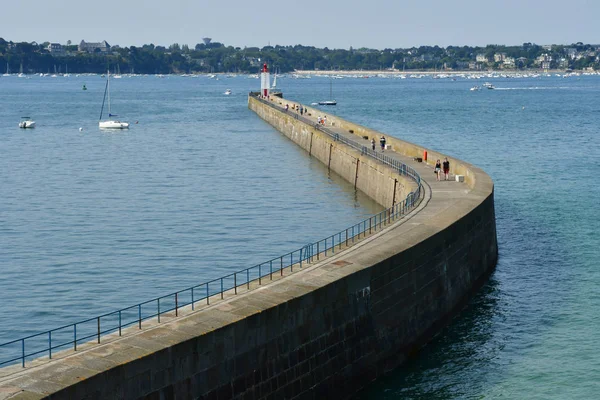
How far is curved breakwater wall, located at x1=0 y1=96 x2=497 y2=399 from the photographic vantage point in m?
21.9

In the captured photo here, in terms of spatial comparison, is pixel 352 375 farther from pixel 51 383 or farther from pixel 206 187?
pixel 206 187

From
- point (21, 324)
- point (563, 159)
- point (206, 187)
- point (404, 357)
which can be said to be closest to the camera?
point (404, 357)

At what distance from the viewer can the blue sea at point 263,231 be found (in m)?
33.8

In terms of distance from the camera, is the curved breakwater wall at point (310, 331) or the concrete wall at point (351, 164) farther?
the concrete wall at point (351, 164)

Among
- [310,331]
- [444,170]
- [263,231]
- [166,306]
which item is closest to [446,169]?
[444,170]

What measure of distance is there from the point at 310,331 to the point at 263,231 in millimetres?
25949

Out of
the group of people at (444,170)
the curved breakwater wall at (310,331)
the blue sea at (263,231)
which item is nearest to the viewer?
the curved breakwater wall at (310,331)

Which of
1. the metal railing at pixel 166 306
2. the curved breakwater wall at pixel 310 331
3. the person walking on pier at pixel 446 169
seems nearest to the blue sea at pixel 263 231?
the metal railing at pixel 166 306

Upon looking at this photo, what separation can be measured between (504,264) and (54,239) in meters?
22.4

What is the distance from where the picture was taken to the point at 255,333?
83.2 ft

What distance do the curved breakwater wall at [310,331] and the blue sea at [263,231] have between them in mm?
1334

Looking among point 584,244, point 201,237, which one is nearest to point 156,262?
point 201,237

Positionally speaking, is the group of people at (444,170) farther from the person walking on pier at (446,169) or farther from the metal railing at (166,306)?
the metal railing at (166,306)

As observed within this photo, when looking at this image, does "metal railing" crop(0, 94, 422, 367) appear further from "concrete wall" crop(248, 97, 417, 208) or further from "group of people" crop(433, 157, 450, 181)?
"concrete wall" crop(248, 97, 417, 208)
